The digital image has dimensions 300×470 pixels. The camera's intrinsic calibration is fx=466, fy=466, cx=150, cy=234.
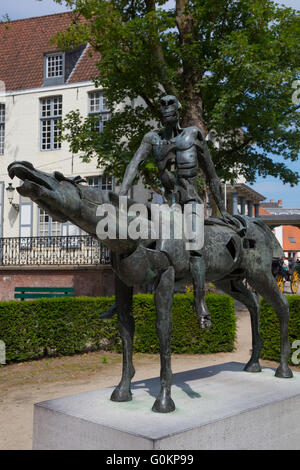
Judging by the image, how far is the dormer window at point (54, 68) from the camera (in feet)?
72.7

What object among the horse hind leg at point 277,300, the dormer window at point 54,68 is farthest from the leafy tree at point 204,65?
the horse hind leg at point 277,300

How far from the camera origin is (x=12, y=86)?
23.2m

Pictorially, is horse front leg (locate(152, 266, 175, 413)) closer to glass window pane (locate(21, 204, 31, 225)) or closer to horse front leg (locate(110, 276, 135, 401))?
horse front leg (locate(110, 276, 135, 401))

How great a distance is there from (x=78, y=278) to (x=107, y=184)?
464 centimetres

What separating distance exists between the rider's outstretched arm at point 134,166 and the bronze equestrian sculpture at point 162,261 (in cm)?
39

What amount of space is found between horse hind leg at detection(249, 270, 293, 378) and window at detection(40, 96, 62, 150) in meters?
18.2

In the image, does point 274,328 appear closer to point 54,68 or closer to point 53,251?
point 53,251

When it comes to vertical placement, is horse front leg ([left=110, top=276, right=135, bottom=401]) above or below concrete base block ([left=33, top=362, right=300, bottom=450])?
above

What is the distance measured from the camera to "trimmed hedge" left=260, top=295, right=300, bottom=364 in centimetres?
919

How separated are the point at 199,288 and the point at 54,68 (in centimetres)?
2078

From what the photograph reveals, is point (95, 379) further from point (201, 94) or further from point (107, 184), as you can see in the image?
point (107, 184)

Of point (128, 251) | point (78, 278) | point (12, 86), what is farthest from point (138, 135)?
point (128, 251)

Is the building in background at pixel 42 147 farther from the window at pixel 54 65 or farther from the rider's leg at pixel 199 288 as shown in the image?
the rider's leg at pixel 199 288

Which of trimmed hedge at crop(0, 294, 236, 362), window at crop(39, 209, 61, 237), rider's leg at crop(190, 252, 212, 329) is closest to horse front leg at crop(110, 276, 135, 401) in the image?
rider's leg at crop(190, 252, 212, 329)
